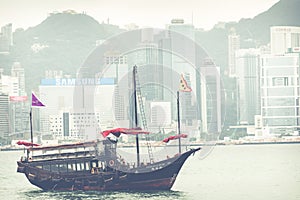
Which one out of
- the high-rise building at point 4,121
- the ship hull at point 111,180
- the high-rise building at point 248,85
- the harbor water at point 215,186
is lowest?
the harbor water at point 215,186

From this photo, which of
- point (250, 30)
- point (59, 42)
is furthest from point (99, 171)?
point (250, 30)

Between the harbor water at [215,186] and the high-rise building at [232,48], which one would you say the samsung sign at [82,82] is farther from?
the harbor water at [215,186]

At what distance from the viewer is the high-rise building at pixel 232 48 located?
13912cm

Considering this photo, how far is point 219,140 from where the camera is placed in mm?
111750

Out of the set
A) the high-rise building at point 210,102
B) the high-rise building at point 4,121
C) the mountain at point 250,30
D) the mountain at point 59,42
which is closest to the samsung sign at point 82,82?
the high-rise building at point 4,121

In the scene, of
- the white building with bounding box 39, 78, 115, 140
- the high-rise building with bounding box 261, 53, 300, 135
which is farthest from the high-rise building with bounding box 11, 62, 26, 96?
the high-rise building with bounding box 261, 53, 300, 135

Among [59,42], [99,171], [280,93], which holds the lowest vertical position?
[99,171]

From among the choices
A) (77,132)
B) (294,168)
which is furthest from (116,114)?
(294,168)

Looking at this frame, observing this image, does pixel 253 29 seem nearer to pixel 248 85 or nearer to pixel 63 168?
pixel 248 85

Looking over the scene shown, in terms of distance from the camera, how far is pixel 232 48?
150 m

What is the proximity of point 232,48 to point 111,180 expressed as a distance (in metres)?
112

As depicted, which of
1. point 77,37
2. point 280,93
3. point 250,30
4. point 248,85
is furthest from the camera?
point 77,37

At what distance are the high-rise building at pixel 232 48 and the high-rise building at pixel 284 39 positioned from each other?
233 inches

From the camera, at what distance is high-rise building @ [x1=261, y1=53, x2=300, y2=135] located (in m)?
118
